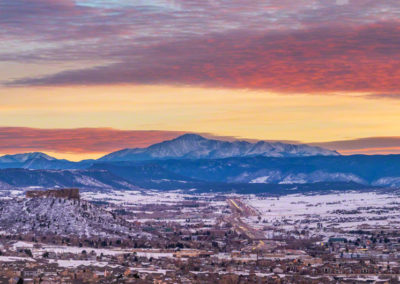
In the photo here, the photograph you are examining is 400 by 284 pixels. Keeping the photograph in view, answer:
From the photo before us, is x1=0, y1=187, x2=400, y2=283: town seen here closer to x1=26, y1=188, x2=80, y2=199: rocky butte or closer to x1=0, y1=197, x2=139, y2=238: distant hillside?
x1=26, y1=188, x2=80, y2=199: rocky butte

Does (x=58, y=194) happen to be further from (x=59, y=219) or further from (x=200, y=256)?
(x=200, y=256)

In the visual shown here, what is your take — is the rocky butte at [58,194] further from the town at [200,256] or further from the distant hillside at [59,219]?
the distant hillside at [59,219]

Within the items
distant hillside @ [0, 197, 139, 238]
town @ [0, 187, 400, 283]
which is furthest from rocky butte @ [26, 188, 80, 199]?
distant hillside @ [0, 197, 139, 238]

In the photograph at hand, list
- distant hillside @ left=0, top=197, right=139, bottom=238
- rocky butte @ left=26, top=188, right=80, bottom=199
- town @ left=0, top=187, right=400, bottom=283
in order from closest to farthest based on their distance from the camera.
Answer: town @ left=0, top=187, right=400, bottom=283
distant hillside @ left=0, top=197, right=139, bottom=238
rocky butte @ left=26, top=188, right=80, bottom=199

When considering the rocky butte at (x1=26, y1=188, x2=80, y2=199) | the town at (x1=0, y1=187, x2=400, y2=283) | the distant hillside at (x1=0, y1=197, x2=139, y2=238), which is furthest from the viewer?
the rocky butte at (x1=26, y1=188, x2=80, y2=199)

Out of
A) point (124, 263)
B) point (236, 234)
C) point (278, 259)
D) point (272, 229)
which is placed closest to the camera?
point (124, 263)

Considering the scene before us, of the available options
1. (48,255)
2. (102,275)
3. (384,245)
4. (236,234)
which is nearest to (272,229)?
(236,234)

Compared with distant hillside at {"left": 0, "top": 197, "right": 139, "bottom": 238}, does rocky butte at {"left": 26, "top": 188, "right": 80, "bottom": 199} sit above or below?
above

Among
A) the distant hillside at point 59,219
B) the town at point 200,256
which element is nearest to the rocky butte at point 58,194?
the town at point 200,256

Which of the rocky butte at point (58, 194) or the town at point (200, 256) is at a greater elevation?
the rocky butte at point (58, 194)

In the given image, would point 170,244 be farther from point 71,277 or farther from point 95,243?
point 71,277

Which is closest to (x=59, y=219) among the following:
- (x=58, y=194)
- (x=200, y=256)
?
(x=58, y=194)
